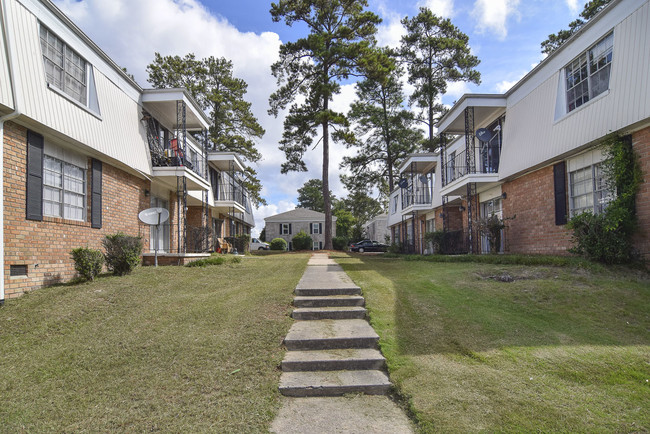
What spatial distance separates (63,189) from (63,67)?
279 centimetres

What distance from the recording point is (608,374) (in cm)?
369

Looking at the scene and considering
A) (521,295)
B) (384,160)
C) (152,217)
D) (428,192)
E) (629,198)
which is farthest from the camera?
(384,160)

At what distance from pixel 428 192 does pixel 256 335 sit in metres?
18.9

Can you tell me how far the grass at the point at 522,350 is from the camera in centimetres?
306

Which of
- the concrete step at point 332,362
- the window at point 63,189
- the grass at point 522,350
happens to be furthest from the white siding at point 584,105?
the window at point 63,189

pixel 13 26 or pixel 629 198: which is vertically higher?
pixel 13 26

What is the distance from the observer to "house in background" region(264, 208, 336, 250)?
42.4 metres

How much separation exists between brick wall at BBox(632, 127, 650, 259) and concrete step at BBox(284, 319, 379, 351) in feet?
21.5

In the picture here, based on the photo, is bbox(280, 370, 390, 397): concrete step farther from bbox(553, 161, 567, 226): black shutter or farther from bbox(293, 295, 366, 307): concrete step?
bbox(553, 161, 567, 226): black shutter

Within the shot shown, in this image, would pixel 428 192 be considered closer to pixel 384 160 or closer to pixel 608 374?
pixel 384 160

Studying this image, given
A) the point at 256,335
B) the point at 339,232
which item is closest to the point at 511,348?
the point at 256,335

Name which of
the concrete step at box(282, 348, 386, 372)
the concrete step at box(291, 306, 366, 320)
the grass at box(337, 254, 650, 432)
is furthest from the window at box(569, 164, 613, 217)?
the concrete step at box(282, 348, 386, 372)

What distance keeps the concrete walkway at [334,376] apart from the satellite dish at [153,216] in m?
6.43

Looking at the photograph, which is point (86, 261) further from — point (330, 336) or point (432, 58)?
point (432, 58)
